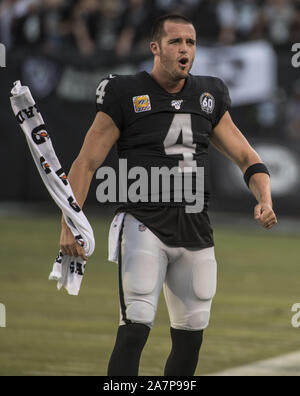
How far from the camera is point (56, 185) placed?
5465 mm

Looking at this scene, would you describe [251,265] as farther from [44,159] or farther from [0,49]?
[44,159]

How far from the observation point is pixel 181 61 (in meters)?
5.52

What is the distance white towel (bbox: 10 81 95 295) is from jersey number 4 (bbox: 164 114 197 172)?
0.60 metres

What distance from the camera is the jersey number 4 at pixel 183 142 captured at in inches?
220

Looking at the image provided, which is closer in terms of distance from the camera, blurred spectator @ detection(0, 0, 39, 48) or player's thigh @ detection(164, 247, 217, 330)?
player's thigh @ detection(164, 247, 217, 330)

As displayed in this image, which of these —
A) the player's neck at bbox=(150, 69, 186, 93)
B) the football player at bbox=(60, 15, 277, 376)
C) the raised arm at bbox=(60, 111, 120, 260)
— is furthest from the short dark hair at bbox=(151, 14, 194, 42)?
the raised arm at bbox=(60, 111, 120, 260)

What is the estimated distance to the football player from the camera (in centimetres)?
545

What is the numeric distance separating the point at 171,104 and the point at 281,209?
11145 mm
